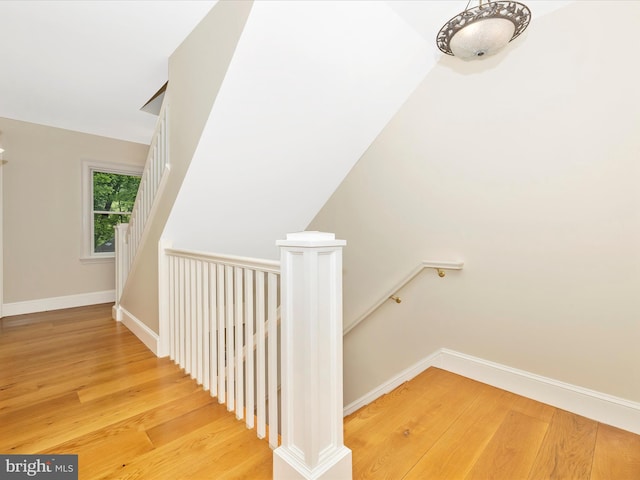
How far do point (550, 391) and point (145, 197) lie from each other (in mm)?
3402

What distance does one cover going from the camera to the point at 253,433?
150cm

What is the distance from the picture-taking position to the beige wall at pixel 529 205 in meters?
1.53

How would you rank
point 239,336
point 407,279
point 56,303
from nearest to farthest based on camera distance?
point 239,336
point 407,279
point 56,303

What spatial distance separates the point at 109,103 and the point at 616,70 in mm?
4065

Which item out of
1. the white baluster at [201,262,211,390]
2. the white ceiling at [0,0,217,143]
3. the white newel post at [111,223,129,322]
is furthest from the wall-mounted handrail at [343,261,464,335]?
the white newel post at [111,223,129,322]

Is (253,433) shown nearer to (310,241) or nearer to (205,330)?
(205,330)

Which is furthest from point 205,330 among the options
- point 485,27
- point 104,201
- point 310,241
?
point 104,201

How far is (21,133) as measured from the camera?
3.54m

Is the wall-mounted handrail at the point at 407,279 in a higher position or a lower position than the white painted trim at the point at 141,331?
higher

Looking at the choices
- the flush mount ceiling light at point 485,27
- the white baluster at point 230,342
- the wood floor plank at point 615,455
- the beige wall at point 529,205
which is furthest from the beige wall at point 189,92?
the wood floor plank at point 615,455

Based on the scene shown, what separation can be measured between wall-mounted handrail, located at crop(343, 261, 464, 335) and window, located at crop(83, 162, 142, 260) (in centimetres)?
372

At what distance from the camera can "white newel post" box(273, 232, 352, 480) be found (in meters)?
1.08

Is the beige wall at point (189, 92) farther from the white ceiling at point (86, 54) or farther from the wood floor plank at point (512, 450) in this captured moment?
the wood floor plank at point (512, 450)

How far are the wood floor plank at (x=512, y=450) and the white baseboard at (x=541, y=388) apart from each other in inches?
9.4
